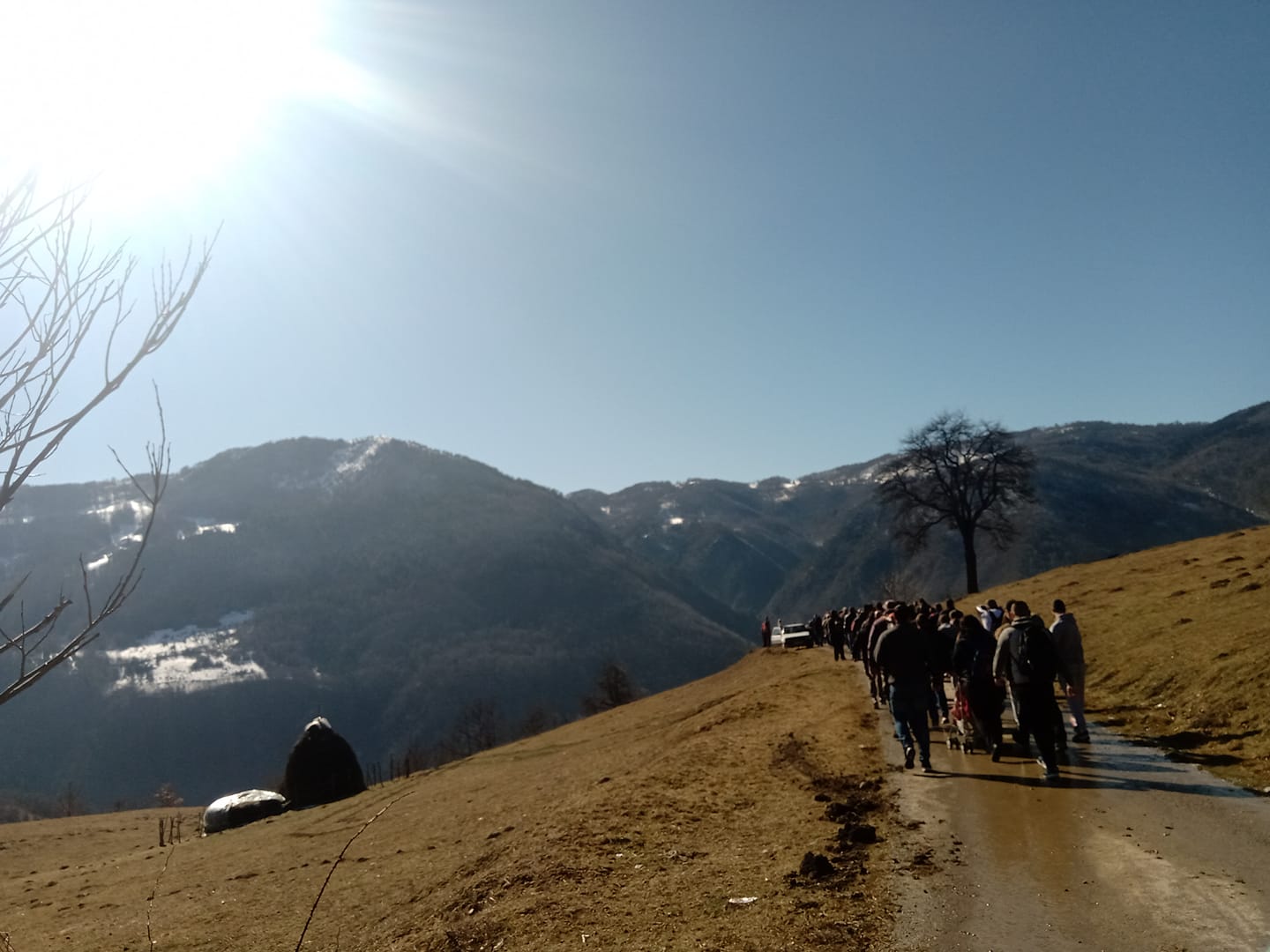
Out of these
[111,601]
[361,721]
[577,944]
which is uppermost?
[111,601]

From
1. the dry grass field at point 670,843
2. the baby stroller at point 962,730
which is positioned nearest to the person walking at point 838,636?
the dry grass field at point 670,843

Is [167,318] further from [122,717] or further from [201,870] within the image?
[122,717]

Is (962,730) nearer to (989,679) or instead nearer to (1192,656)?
(989,679)

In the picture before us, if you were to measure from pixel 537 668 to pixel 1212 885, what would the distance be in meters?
185

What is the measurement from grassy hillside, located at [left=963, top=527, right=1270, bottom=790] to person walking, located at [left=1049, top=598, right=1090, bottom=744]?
829 millimetres

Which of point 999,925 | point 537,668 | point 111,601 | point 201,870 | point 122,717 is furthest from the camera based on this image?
point 537,668

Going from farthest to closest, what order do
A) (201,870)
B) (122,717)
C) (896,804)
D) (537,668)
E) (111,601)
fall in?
(537,668)
(122,717)
(201,870)
(896,804)
(111,601)

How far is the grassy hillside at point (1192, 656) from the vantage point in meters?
10.1

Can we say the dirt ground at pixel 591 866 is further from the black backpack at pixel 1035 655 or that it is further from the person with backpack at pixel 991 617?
the person with backpack at pixel 991 617

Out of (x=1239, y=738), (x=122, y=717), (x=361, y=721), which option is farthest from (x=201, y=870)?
(x=122, y=717)

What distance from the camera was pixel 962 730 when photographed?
11422mm

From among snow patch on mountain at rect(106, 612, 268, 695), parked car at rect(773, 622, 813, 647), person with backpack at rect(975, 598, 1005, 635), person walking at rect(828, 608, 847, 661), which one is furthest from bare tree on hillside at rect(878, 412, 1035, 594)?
snow patch on mountain at rect(106, 612, 268, 695)

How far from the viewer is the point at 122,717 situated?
528 feet

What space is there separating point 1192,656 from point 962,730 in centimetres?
484
